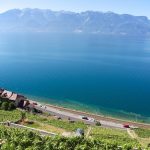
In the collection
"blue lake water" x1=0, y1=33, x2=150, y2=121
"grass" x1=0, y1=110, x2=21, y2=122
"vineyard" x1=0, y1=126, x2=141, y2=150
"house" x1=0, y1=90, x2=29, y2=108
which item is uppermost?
"blue lake water" x1=0, y1=33, x2=150, y2=121

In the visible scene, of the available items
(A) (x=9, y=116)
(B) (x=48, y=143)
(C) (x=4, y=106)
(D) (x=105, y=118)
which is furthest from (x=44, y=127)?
(D) (x=105, y=118)

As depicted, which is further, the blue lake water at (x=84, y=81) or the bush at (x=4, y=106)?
the blue lake water at (x=84, y=81)

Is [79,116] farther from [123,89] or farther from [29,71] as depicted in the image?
[29,71]

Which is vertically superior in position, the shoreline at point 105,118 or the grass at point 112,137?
the shoreline at point 105,118

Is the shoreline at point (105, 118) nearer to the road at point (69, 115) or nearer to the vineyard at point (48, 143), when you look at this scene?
the road at point (69, 115)

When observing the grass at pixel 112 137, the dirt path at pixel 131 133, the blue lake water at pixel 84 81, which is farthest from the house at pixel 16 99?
the dirt path at pixel 131 133

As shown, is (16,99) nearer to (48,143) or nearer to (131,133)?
(131,133)

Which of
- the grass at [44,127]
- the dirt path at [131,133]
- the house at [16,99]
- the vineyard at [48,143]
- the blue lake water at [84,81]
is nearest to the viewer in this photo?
the vineyard at [48,143]

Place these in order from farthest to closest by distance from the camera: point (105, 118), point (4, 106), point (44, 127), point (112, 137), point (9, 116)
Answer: point (105, 118)
point (4, 106)
point (9, 116)
point (44, 127)
point (112, 137)

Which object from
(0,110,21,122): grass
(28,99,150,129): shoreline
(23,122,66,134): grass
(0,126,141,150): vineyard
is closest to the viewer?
(0,126,141,150): vineyard

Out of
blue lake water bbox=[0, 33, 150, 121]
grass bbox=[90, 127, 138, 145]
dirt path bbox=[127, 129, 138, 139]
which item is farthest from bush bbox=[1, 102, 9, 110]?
blue lake water bbox=[0, 33, 150, 121]

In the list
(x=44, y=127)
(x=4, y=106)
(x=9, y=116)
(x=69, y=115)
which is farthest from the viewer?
(x=69, y=115)

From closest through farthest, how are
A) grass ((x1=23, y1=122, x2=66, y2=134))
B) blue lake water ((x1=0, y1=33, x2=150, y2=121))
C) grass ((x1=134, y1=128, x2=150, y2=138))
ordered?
grass ((x1=23, y1=122, x2=66, y2=134)), grass ((x1=134, y1=128, x2=150, y2=138)), blue lake water ((x1=0, y1=33, x2=150, y2=121))

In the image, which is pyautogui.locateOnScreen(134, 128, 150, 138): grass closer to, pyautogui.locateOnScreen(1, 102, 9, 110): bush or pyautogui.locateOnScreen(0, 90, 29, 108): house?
pyautogui.locateOnScreen(1, 102, 9, 110): bush
